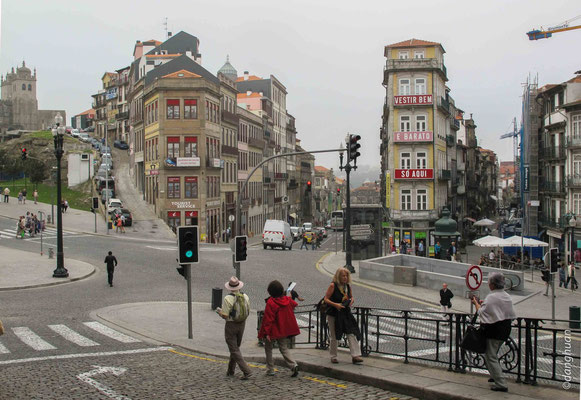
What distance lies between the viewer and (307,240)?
64562 millimetres

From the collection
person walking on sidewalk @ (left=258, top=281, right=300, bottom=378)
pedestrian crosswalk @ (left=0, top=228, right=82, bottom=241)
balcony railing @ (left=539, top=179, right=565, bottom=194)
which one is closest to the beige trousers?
person walking on sidewalk @ (left=258, top=281, right=300, bottom=378)

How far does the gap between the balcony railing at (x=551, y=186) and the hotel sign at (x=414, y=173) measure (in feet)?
31.8

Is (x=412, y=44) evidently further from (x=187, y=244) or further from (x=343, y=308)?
(x=343, y=308)

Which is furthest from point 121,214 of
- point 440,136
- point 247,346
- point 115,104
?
point 115,104

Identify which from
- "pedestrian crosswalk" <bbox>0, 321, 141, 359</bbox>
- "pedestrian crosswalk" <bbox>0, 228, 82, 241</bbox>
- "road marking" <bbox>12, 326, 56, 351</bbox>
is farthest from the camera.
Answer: "pedestrian crosswalk" <bbox>0, 228, 82, 241</bbox>

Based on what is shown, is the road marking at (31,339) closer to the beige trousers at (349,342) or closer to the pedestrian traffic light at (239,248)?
the pedestrian traffic light at (239,248)

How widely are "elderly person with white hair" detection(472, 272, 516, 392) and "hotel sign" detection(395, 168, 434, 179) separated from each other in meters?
49.4

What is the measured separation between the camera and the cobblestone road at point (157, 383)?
9.23 metres

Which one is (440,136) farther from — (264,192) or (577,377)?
(577,377)

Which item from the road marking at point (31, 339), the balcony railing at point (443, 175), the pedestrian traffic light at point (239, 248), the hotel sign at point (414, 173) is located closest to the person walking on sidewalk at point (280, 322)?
the road marking at point (31, 339)

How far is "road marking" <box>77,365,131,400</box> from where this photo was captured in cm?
948

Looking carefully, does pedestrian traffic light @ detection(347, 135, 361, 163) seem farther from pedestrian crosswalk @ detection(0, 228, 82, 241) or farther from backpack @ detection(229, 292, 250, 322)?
pedestrian crosswalk @ detection(0, 228, 82, 241)

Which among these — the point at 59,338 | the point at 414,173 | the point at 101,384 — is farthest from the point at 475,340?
the point at 414,173

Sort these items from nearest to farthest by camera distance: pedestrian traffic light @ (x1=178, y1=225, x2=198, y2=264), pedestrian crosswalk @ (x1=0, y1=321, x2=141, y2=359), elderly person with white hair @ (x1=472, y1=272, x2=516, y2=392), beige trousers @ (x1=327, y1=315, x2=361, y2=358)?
elderly person with white hair @ (x1=472, y1=272, x2=516, y2=392)
beige trousers @ (x1=327, y1=315, x2=361, y2=358)
pedestrian crosswalk @ (x1=0, y1=321, x2=141, y2=359)
pedestrian traffic light @ (x1=178, y1=225, x2=198, y2=264)
